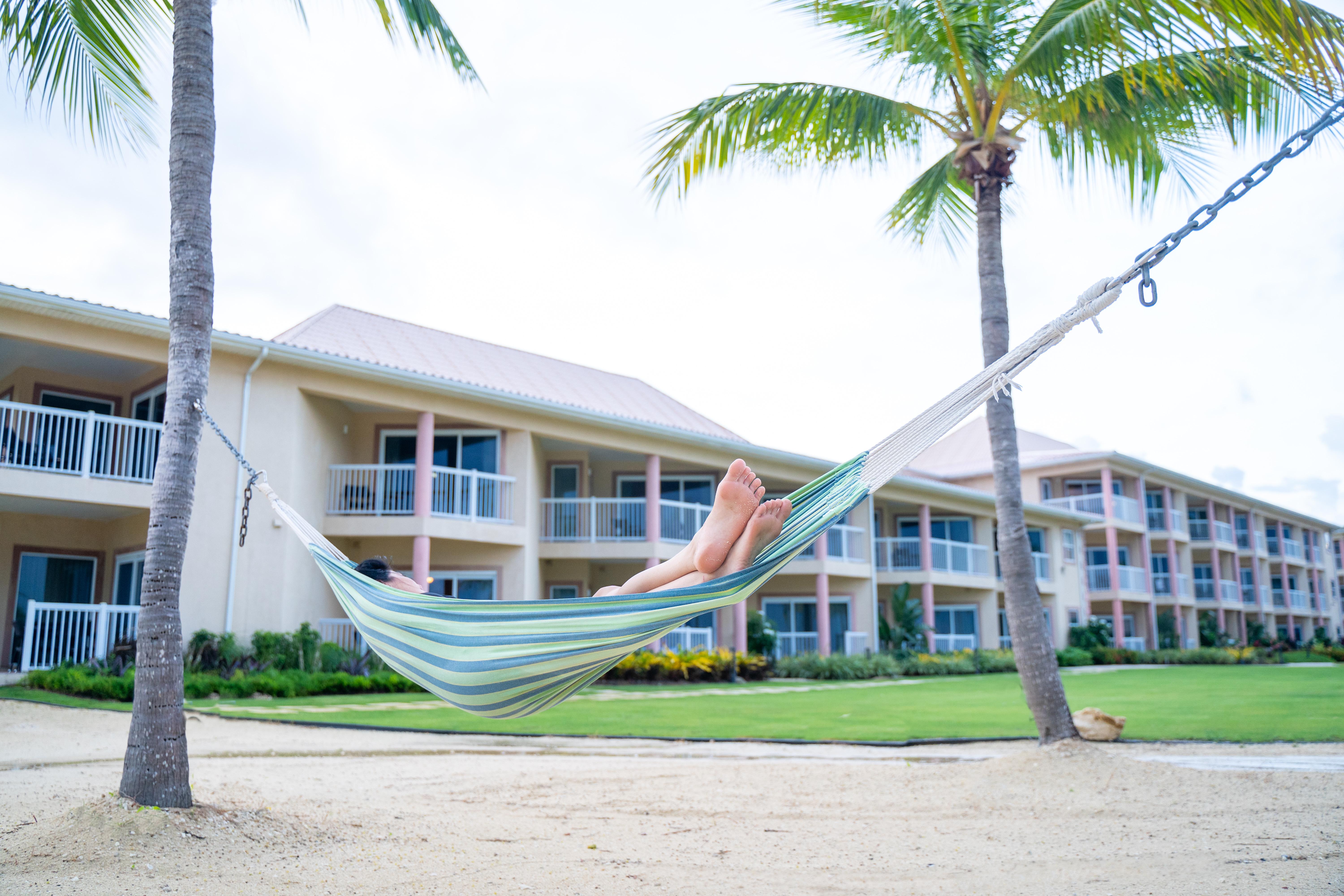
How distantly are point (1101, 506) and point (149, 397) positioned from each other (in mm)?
26045

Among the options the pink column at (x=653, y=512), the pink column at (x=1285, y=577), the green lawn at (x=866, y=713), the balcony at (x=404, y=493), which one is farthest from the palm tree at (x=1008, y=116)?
the pink column at (x=1285, y=577)

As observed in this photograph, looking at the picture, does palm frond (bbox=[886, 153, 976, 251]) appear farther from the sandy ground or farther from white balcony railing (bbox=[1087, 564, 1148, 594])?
white balcony railing (bbox=[1087, 564, 1148, 594])

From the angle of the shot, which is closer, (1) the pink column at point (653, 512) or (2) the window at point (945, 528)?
(1) the pink column at point (653, 512)

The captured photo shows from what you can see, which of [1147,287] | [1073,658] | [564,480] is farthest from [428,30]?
[1073,658]

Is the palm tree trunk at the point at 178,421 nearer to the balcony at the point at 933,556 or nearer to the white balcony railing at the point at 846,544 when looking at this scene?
the white balcony railing at the point at 846,544

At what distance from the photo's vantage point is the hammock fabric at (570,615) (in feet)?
10.4

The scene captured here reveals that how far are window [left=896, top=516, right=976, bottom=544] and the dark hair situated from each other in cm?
2088

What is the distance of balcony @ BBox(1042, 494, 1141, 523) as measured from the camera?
27922 mm

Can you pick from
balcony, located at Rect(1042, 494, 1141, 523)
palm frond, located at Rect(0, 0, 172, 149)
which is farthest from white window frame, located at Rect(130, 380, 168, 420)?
balcony, located at Rect(1042, 494, 1141, 523)

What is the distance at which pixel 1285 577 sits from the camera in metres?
37.0

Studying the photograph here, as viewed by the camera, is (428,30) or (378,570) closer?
(378,570)

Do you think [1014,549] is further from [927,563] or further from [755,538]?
[927,563]

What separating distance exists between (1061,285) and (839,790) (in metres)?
9.13

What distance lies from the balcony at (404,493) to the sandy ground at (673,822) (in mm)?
6313
